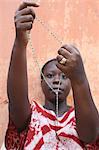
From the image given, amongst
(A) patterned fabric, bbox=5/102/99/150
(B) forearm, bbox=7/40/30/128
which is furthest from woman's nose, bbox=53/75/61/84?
(B) forearm, bbox=7/40/30/128

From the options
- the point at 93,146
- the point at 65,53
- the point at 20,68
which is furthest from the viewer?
the point at 93,146

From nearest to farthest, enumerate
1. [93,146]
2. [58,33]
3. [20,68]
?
[20,68] < [93,146] < [58,33]

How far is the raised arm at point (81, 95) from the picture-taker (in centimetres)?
128

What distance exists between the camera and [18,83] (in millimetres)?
1404

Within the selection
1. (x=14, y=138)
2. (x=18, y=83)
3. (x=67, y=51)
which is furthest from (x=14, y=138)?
(x=67, y=51)

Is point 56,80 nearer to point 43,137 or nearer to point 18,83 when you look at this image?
point 43,137

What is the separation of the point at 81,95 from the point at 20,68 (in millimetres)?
195

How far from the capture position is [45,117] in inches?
64.1

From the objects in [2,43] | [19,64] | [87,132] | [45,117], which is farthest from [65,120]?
[2,43]

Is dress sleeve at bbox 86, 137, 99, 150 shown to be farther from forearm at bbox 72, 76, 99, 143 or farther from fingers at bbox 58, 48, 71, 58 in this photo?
fingers at bbox 58, 48, 71, 58

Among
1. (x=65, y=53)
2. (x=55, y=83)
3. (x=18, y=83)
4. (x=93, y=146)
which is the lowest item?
(x=93, y=146)

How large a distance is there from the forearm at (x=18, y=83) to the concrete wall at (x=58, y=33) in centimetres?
49

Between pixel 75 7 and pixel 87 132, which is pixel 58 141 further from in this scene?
pixel 75 7

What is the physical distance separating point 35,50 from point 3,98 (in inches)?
9.3
